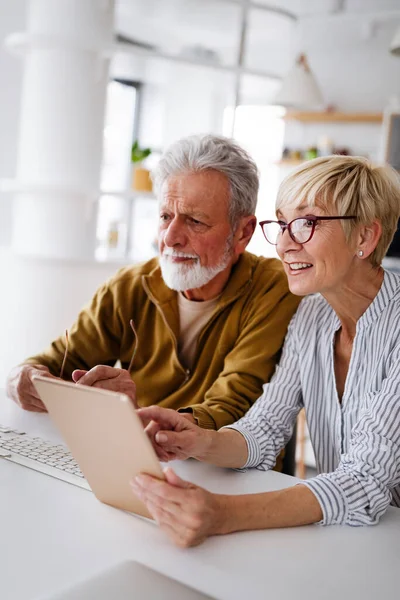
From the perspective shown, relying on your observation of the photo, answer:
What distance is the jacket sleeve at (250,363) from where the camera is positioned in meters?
1.64

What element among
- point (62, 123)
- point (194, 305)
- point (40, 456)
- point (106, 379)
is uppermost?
point (62, 123)

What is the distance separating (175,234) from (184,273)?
0.10m

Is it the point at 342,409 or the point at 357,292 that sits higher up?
the point at 357,292

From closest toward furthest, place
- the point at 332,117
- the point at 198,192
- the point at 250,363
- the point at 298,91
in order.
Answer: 1. the point at 250,363
2. the point at 198,192
3. the point at 298,91
4. the point at 332,117

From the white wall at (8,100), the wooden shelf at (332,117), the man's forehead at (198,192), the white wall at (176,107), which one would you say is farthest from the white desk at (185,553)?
the white wall at (176,107)

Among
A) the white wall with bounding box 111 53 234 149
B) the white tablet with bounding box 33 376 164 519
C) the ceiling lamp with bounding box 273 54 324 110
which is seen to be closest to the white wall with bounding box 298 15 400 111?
the white wall with bounding box 111 53 234 149

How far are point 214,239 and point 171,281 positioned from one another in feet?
0.50

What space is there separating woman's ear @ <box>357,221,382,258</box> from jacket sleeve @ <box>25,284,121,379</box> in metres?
0.75

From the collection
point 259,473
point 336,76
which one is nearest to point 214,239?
point 259,473

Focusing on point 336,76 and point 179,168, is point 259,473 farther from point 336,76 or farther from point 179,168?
point 336,76

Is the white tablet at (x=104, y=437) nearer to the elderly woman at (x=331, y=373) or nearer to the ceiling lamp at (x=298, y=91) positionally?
the elderly woman at (x=331, y=373)

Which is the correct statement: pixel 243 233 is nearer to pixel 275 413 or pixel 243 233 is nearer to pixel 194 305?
pixel 194 305

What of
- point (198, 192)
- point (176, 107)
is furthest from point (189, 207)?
point (176, 107)

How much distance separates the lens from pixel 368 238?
149cm
